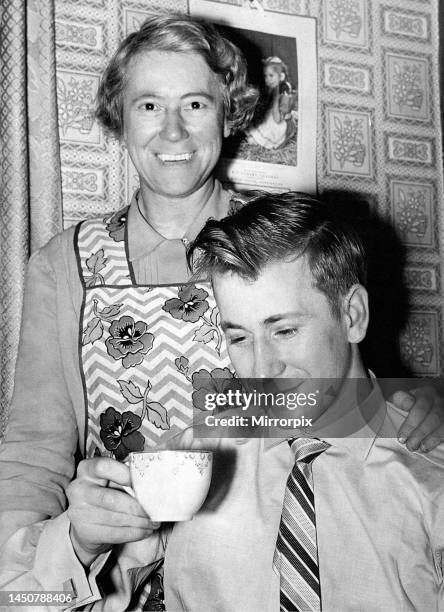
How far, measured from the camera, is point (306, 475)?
105cm

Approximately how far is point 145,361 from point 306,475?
0.52 m

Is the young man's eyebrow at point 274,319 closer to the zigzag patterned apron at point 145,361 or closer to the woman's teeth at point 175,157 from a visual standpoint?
the zigzag patterned apron at point 145,361

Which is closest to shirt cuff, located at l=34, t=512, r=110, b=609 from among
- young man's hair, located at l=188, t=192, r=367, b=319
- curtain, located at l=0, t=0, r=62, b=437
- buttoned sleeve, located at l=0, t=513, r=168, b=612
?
buttoned sleeve, located at l=0, t=513, r=168, b=612

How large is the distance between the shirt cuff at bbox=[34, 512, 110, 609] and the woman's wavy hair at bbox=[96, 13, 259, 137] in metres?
1.00

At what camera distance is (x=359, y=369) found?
1188 millimetres

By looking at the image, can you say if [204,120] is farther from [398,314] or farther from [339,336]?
[398,314]

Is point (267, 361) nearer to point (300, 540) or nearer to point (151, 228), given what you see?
point (300, 540)

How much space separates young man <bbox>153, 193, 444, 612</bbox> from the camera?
3.26 feet

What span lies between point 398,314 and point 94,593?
5.03 ft

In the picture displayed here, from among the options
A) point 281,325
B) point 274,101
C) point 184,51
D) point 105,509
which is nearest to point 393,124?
point 274,101

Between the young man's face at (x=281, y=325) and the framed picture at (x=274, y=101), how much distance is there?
105 centimetres

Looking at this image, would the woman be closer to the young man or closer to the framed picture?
the young man

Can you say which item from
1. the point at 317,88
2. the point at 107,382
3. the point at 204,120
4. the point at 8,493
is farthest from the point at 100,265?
the point at 317,88

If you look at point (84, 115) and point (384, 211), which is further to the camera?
point (384, 211)
